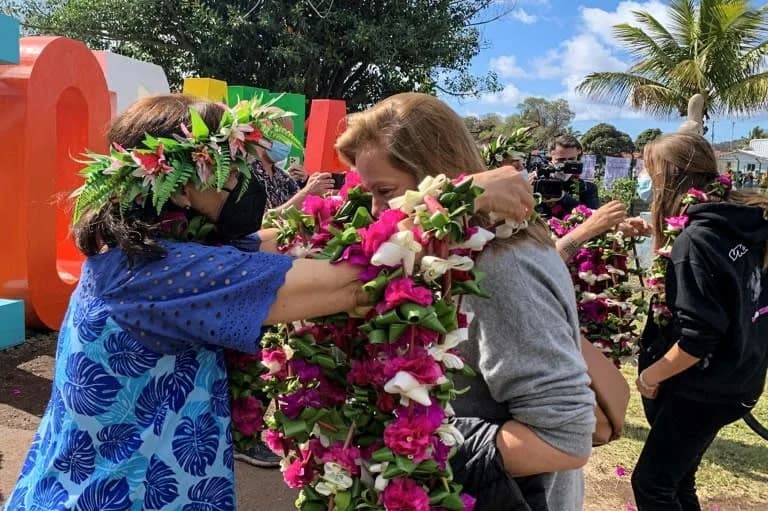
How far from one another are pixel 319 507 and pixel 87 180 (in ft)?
2.72

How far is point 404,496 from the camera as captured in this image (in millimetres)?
1157

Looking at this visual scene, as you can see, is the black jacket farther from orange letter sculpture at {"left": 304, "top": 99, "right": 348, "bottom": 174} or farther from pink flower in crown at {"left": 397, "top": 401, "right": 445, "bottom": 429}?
orange letter sculpture at {"left": 304, "top": 99, "right": 348, "bottom": 174}

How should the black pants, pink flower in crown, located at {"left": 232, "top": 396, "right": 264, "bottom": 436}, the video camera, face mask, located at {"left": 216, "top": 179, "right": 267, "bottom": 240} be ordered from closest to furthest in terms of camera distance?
face mask, located at {"left": 216, "top": 179, "right": 267, "bottom": 240} < pink flower in crown, located at {"left": 232, "top": 396, "right": 264, "bottom": 436} < the black pants < the video camera

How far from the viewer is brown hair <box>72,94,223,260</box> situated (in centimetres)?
125

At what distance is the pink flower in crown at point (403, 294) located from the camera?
115 centimetres

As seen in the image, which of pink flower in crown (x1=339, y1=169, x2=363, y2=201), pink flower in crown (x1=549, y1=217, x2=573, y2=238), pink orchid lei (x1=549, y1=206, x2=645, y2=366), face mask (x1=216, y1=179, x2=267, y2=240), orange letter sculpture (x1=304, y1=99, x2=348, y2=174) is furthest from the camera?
orange letter sculpture (x1=304, y1=99, x2=348, y2=174)

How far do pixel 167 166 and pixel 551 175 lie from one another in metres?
3.81

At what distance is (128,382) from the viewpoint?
4.12 ft

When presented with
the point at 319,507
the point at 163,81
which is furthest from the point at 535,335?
the point at 163,81

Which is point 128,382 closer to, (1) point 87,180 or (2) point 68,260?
(1) point 87,180

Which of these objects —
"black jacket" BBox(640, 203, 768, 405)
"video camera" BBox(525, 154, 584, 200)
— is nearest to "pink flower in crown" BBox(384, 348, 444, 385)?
"black jacket" BBox(640, 203, 768, 405)

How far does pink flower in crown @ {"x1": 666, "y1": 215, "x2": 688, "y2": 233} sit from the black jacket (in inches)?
7.7

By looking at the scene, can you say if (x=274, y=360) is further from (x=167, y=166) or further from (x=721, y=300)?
(x=721, y=300)

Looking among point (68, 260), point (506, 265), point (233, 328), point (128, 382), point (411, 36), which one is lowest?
point (68, 260)
